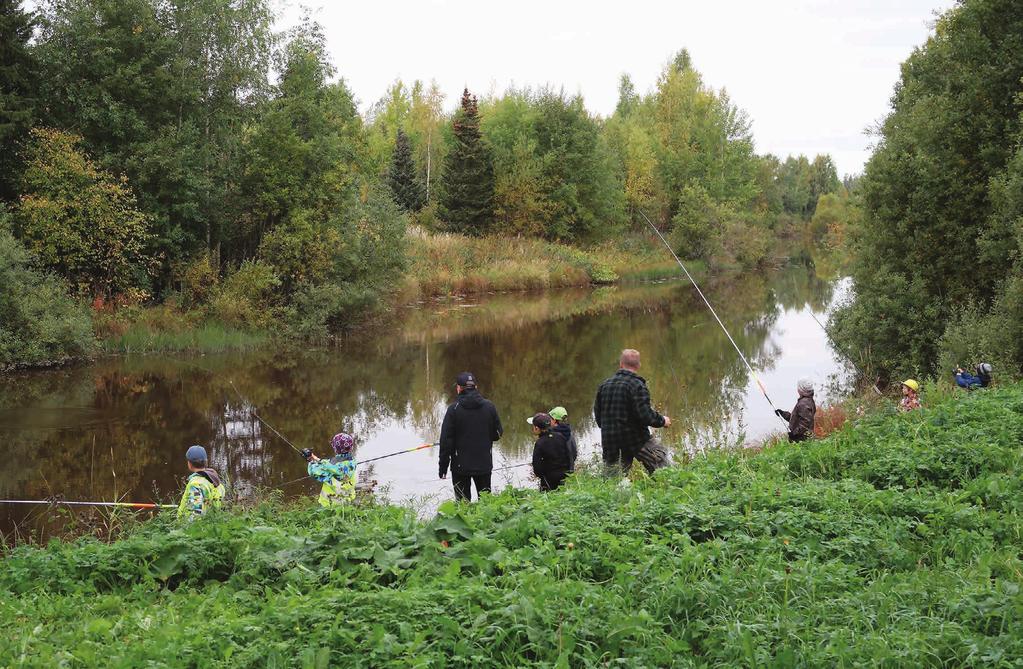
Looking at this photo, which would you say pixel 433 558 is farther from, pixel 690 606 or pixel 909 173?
pixel 909 173

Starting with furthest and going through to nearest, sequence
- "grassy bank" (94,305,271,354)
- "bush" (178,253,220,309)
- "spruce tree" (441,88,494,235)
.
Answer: "spruce tree" (441,88,494,235)
"bush" (178,253,220,309)
"grassy bank" (94,305,271,354)

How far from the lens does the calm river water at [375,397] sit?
12.9m

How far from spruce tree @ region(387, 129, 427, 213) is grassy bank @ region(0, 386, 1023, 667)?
157 feet

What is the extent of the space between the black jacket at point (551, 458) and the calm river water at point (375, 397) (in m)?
1.38

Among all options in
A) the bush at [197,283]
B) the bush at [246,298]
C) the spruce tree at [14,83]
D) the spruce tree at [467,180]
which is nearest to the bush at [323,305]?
the bush at [246,298]

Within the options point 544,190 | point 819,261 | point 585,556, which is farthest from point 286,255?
point 819,261

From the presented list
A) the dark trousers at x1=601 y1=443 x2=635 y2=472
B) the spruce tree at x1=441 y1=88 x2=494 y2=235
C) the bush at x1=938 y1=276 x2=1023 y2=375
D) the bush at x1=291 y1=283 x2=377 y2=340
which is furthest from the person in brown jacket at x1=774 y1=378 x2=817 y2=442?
the spruce tree at x1=441 y1=88 x2=494 y2=235

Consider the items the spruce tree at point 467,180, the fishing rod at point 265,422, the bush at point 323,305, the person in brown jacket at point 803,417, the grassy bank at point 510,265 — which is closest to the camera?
the person in brown jacket at point 803,417

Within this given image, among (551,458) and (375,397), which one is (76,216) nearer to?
(375,397)

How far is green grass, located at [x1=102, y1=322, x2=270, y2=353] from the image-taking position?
76.4ft

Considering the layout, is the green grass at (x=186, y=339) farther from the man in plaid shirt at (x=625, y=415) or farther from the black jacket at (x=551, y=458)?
the man in plaid shirt at (x=625, y=415)

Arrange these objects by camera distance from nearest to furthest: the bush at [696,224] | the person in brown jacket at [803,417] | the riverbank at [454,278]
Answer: the person in brown jacket at [803,417]
the riverbank at [454,278]
the bush at [696,224]

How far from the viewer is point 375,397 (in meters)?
18.9

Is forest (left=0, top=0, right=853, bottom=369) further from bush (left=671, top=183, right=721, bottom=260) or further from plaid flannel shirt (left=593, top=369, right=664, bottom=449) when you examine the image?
bush (left=671, top=183, right=721, bottom=260)
